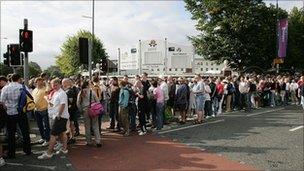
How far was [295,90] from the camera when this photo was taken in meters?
28.0

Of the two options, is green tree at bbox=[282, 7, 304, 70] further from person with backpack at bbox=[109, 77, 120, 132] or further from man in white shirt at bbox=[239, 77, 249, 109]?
person with backpack at bbox=[109, 77, 120, 132]

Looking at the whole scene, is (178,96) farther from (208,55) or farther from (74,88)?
(208,55)

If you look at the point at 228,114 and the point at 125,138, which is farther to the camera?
the point at 228,114

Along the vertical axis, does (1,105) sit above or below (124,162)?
above

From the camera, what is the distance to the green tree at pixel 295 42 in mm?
48562

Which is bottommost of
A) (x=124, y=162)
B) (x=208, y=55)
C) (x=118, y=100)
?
(x=124, y=162)

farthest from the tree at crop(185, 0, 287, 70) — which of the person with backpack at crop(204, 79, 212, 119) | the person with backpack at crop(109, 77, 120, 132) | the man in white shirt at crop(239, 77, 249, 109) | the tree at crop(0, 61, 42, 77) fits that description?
the person with backpack at crop(109, 77, 120, 132)

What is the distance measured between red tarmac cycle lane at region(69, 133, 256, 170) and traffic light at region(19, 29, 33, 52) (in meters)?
3.66

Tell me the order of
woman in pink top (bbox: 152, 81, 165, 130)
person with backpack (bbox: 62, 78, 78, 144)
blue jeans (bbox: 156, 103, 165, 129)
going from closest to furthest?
1. person with backpack (bbox: 62, 78, 78, 144)
2. woman in pink top (bbox: 152, 81, 165, 130)
3. blue jeans (bbox: 156, 103, 165, 129)

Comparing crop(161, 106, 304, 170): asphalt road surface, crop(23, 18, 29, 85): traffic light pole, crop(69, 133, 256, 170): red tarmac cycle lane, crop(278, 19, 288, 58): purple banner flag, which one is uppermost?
crop(278, 19, 288, 58): purple banner flag

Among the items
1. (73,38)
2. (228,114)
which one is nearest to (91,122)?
(228,114)

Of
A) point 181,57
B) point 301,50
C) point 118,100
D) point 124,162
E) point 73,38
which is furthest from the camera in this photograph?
point 181,57

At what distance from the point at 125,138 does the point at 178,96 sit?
395cm

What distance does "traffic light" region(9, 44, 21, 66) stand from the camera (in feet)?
52.9
